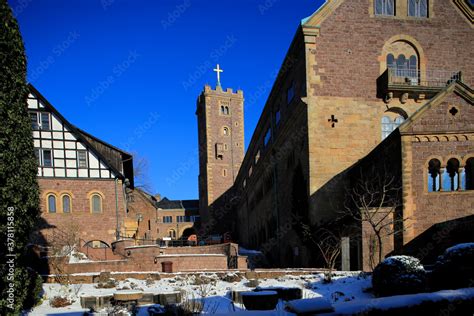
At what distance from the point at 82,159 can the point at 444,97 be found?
24.6 m

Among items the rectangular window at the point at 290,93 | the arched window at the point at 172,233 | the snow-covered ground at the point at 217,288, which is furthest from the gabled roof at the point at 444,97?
the arched window at the point at 172,233

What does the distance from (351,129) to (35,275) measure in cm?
1723

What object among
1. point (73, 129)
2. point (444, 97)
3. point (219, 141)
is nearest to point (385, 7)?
point (444, 97)

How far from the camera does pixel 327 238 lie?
55.7ft

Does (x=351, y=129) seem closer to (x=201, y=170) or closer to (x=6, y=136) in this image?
(x=6, y=136)

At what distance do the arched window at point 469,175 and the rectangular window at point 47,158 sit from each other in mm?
26668

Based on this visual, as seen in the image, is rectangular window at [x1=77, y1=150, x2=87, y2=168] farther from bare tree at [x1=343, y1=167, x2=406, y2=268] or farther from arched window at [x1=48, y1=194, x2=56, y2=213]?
bare tree at [x1=343, y1=167, x2=406, y2=268]

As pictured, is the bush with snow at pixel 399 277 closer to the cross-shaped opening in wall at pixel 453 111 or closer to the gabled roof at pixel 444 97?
the gabled roof at pixel 444 97

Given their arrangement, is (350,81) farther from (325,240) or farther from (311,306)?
(311,306)

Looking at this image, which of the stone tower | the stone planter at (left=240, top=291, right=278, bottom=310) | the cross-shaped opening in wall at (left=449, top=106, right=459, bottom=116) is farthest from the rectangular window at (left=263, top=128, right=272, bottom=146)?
the stone tower

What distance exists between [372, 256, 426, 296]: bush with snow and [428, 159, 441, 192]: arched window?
6626 millimetres

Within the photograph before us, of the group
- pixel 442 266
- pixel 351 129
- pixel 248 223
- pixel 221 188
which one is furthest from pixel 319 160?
pixel 221 188

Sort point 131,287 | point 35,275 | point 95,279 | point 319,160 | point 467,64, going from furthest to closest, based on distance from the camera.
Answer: point 467,64
point 319,160
point 95,279
point 131,287
point 35,275

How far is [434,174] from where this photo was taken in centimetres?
1489
